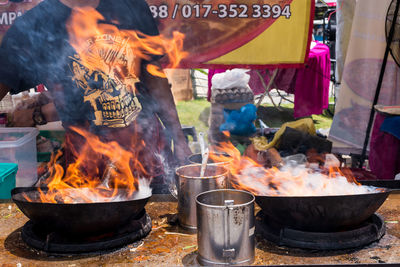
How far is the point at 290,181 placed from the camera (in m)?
2.44

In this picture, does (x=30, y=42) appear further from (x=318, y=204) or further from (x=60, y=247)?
(x=318, y=204)

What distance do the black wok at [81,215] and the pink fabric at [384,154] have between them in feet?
11.4

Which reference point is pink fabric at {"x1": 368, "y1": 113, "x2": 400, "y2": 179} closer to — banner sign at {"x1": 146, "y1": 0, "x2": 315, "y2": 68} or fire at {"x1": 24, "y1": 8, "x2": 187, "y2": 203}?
banner sign at {"x1": 146, "y1": 0, "x2": 315, "y2": 68}

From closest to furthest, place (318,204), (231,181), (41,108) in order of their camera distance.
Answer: (318,204)
(231,181)
(41,108)

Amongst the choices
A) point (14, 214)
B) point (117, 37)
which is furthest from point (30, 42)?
point (14, 214)

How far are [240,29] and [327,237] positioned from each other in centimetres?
344

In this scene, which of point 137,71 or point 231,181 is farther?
point 137,71

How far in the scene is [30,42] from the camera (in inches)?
121

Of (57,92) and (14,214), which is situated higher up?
(57,92)

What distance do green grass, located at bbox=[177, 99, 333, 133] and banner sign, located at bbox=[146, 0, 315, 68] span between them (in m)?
4.29

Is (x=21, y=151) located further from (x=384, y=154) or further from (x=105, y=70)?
(x=384, y=154)

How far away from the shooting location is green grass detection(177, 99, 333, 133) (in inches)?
395

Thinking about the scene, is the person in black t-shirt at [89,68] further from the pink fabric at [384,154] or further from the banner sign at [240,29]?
the pink fabric at [384,154]

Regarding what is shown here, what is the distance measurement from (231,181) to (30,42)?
186cm
